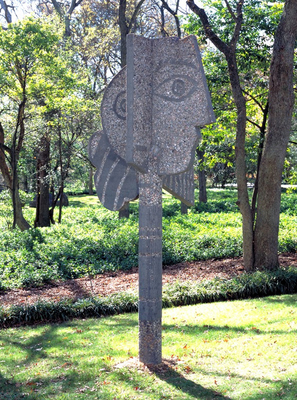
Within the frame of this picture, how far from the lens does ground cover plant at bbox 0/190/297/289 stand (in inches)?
438

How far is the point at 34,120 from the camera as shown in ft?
50.8

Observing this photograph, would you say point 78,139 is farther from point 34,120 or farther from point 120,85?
point 120,85

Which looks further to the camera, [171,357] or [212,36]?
[212,36]

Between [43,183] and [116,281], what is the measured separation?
7.81 metres

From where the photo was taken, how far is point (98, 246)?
12.8m

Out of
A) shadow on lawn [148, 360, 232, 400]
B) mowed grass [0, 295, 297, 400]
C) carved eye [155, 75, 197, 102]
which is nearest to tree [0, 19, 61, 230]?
mowed grass [0, 295, 297, 400]

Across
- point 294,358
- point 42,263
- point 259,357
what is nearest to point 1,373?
point 259,357

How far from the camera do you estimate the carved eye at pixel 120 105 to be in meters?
4.82

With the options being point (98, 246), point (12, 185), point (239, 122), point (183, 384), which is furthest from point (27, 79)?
point (183, 384)

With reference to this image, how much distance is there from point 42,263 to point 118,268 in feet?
6.60

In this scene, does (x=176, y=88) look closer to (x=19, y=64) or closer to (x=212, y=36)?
(x=212, y=36)

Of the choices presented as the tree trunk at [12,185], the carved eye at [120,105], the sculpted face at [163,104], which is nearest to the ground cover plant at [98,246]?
the tree trunk at [12,185]

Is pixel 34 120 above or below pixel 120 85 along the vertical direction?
above

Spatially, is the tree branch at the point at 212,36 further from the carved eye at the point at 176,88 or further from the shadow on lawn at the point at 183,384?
the shadow on lawn at the point at 183,384
